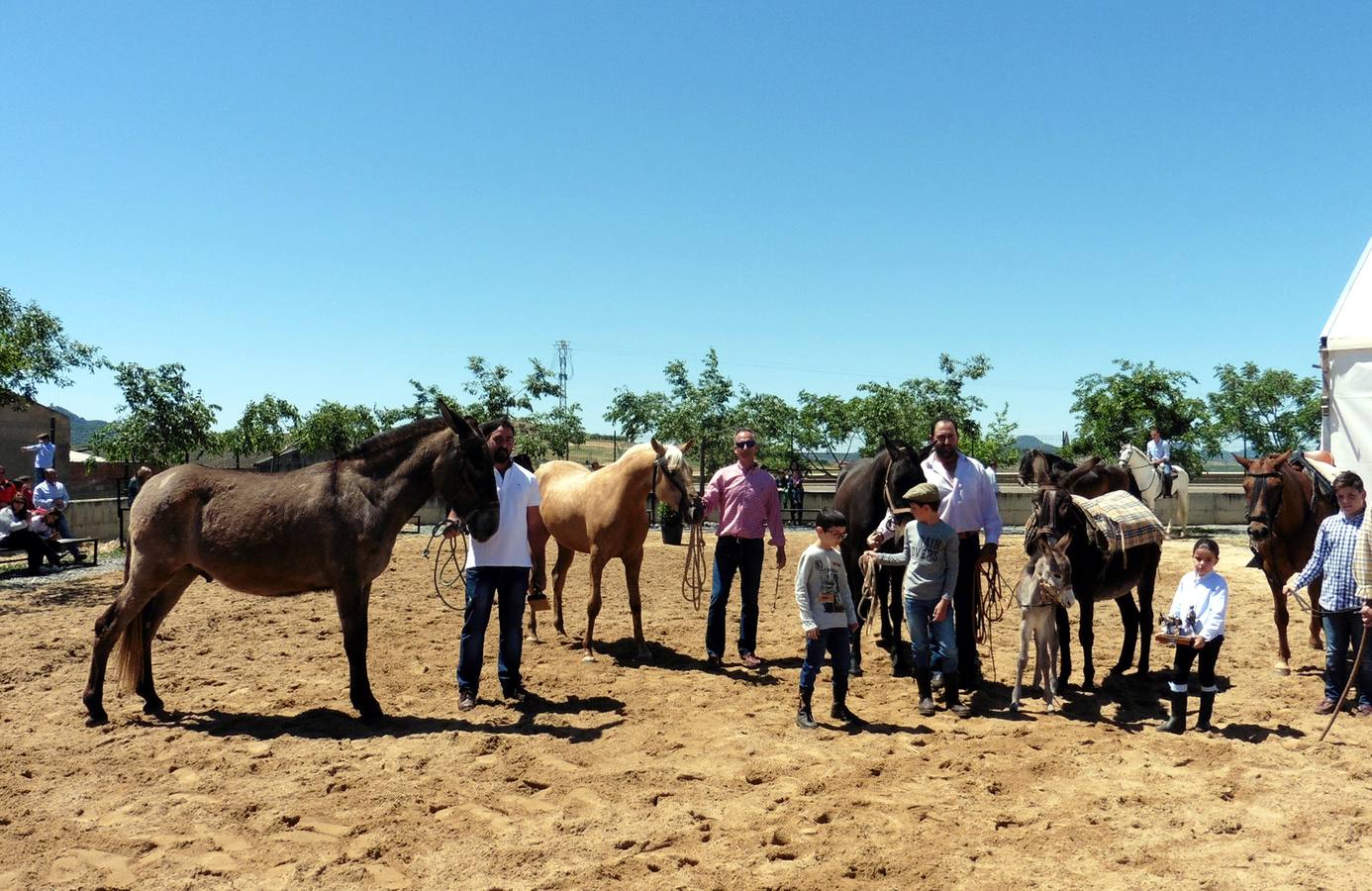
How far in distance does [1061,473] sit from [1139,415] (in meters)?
18.9

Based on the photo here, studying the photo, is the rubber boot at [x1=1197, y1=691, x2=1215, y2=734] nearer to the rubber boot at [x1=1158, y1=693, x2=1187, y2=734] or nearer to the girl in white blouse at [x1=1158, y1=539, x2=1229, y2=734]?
the girl in white blouse at [x1=1158, y1=539, x2=1229, y2=734]

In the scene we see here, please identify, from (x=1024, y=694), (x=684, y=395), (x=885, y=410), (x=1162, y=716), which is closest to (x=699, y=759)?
(x=1024, y=694)

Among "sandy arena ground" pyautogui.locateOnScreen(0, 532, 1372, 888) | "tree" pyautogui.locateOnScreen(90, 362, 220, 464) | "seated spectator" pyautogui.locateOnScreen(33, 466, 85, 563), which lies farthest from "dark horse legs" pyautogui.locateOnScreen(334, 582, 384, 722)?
"tree" pyautogui.locateOnScreen(90, 362, 220, 464)

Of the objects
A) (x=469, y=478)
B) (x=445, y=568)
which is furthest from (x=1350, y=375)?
(x=445, y=568)

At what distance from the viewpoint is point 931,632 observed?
5.81 metres

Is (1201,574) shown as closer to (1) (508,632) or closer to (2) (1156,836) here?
(2) (1156,836)

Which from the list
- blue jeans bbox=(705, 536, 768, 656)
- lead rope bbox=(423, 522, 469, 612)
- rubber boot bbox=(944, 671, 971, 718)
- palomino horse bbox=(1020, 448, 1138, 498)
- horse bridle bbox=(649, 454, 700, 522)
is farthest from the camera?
horse bridle bbox=(649, 454, 700, 522)

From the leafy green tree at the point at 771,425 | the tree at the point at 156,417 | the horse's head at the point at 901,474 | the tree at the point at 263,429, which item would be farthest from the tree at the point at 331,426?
the horse's head at the point at 901,474

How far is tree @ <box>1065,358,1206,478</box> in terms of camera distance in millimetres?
23344

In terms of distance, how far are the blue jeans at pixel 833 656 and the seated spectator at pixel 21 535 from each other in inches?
524

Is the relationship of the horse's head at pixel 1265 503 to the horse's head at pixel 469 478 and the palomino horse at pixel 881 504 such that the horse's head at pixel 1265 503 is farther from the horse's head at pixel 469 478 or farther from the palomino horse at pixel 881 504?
the horse's head at pixel 469 478

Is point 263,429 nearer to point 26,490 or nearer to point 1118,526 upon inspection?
point 26,490

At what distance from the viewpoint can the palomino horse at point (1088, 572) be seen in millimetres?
5984

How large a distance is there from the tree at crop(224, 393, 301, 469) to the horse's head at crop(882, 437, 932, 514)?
41.5 meters
